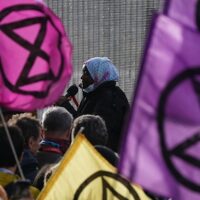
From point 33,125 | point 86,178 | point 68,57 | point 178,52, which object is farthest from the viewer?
point 33,125

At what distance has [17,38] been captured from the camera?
6254 mm

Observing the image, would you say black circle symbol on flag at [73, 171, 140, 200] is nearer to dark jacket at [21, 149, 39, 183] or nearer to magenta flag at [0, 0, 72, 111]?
magenta flag at [0, 0, 72, 111]

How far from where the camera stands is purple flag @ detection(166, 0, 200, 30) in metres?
4.88

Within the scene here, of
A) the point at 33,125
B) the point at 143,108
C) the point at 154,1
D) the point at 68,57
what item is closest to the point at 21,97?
the point at 68,57

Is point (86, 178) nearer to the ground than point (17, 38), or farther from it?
nearer to the ground

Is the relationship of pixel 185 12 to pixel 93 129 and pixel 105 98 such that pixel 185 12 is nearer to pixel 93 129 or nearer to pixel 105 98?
pixel 93 129

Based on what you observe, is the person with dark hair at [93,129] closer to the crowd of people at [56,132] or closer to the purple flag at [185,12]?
the crowd of people at [56,132]

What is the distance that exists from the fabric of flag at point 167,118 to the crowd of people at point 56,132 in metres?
0.75

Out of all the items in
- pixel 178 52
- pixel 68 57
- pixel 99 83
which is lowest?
pixel 99 83

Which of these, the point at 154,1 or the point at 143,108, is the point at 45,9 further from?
the point at 154,1

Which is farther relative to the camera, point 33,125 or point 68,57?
point 33,125

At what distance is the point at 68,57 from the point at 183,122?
1.40m

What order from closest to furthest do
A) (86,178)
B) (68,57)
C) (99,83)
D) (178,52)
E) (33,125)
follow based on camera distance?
(178,52), (86,178), (68,57), (33,125), (99,83)

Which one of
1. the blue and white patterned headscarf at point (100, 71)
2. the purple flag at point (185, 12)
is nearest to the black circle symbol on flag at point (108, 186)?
the purple flag at point (185, 12)
